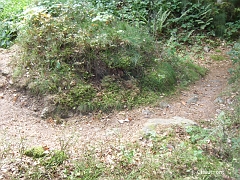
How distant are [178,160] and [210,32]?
6.93 meters

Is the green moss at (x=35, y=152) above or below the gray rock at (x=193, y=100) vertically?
above

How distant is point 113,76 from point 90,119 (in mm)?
1181

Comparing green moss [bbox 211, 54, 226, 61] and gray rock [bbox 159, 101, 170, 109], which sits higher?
gray rock [bbox 159, 101, 170, 109]

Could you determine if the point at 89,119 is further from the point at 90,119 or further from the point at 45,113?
the point at 45,113

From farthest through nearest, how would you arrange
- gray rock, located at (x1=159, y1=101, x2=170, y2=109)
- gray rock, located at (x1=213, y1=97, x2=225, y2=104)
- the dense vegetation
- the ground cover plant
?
gray rock, located at (x1=213, y1=97, x2=225, y2=104)
gray rock, located at (x1=159, y1=101, x2=170, y2=109)
the ground cover plant
the dense vegetation

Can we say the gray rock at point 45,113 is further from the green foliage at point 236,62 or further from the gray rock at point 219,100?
the green foliage at point 236,62

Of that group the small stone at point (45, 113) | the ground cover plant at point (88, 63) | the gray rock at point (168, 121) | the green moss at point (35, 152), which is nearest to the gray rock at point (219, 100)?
the ground cover plant at point (88, 63)

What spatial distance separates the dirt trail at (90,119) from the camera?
15.3 ft

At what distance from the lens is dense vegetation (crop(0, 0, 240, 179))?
3787 millimetres

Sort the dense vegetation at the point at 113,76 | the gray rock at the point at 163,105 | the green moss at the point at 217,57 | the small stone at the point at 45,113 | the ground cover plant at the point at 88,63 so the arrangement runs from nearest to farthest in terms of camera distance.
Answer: the dense vegetation at the point at 113,76
the small stone at the point at 45,113
the ground cover plant at the point at 88,63
the gray rock at the point at 163,105
the green moss at the point at 217,57

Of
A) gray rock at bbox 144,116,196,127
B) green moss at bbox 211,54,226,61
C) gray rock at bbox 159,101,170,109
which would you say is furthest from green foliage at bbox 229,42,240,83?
gray rock at bbox 144,116,196,127

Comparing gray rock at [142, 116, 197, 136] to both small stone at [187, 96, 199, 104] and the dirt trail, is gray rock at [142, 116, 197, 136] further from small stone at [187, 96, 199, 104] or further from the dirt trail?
small stone at [187, 96, 199, 104]

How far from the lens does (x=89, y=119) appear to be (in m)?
5.38

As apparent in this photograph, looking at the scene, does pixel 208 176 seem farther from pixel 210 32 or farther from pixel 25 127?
pixel 210 32
